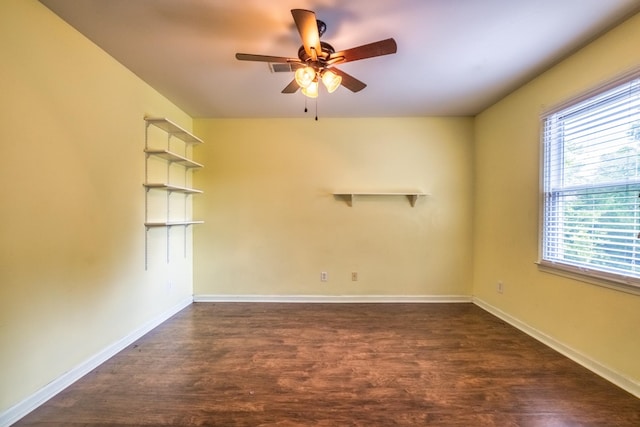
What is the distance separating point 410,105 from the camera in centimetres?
336

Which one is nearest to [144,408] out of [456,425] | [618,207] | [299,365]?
[299,365]

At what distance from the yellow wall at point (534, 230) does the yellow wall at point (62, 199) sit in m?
3.76

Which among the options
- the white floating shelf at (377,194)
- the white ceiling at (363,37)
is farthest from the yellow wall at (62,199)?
the white floating shelf at (377,194)

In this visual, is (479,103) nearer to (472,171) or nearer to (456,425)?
(472,171)

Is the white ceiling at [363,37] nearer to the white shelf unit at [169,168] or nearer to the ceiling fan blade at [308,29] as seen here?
the ceiling fan blade at [308,29]

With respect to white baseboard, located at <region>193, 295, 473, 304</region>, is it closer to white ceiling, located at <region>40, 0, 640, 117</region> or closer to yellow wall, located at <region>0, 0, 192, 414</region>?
yellow wall, located at <region>0, 0, 192, 414</region>

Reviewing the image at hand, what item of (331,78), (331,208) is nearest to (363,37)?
(331,78)

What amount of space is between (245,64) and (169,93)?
1164 millimetres

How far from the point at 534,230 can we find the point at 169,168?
385cm

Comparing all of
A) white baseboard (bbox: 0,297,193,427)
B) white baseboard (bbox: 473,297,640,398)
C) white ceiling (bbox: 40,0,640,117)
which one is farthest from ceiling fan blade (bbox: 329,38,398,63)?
white baseboard (bbox: 0,297,193,427)

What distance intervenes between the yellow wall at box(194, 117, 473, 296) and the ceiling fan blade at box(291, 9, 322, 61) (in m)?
1.98

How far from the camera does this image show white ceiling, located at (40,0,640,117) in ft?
5.74

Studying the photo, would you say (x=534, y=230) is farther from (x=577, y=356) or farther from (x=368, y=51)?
(x=368, y=51)

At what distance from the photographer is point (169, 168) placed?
10.5ft
